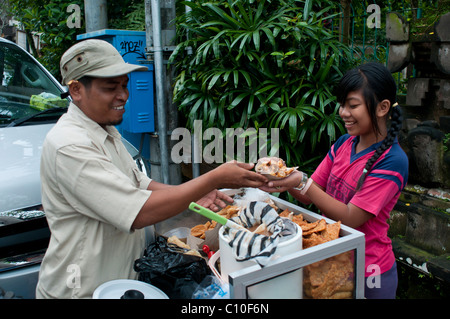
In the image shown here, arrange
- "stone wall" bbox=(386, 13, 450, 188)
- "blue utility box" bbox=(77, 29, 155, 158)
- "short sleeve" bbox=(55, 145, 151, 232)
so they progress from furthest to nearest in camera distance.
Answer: "blue utility box" bbox=(77, 29, 155, 158)
"stone wall" bbox=(386, 13, 450, 188)
"short sleeve" bbox=(55, 145, 151, 232)

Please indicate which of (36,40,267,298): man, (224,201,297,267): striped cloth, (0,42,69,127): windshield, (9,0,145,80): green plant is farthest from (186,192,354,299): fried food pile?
(9,0,145,80): green plant

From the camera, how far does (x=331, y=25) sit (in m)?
4.02

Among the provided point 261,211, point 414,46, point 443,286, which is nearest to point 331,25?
point 414,46

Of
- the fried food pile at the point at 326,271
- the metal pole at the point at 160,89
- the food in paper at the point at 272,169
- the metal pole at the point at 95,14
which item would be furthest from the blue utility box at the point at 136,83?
the fried food pile at the point at 326,271

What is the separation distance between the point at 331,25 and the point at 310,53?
0.74 meters

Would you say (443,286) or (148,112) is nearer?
(443,286)

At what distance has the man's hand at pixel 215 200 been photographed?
2115mm

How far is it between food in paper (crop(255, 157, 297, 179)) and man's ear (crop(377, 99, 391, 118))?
503 millimetres

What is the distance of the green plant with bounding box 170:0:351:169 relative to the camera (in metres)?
3.41

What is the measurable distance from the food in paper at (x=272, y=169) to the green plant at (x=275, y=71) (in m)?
1.35

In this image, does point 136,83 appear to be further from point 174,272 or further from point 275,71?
point 174,272

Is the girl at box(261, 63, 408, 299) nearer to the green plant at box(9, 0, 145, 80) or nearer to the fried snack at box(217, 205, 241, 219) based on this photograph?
the fried snack at box(217, 205, 241, 219)

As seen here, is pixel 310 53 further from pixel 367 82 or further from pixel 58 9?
pixel 58 9

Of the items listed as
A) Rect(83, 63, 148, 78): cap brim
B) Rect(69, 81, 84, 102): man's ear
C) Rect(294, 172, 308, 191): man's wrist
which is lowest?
Rect(294, 172, 308, 191): man's wrist
